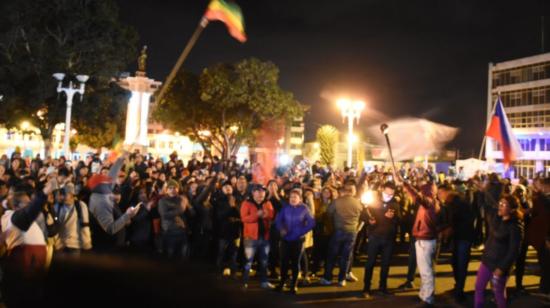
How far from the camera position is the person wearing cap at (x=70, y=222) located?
6414 mm

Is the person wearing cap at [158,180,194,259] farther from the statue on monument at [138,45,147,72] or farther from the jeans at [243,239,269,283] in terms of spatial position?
the statue on monument at [138,45,147,72]

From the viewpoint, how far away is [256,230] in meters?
8.70

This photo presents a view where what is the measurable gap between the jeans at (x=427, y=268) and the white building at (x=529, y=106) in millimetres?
54928

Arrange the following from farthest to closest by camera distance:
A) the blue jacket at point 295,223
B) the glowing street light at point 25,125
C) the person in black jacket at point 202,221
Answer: the glowing street light at point 25,125 < the person in black jacket at point 202,221 < the blue jacket at point 295,223

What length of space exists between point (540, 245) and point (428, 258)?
7.58 feet

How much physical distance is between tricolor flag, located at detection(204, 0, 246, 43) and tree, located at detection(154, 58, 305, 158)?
35008 millimetres

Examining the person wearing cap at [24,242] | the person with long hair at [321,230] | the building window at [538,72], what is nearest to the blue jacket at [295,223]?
the person with long hair at [321,230]

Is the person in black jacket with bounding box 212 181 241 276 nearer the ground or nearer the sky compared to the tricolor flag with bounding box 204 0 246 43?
nearer the ground

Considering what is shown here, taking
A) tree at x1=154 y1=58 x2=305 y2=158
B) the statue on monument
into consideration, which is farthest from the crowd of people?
tree at x1=154 y1=58 x2=305 y2=158

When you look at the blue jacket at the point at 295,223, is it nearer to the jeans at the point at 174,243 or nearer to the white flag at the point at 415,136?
the jeans at the point at 174,243

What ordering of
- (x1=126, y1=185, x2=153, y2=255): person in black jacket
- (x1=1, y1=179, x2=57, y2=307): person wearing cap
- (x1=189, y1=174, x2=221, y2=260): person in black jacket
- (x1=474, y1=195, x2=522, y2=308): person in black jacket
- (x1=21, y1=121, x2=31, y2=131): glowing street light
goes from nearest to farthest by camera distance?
(x1=1, y1=179, x2=57, y2=307): person wearing cap → (x1=474, y1=195, x2=522, y2=308): person in black jacket → (x1=126, y1=185, x2=153, y2=255): person in black jacket → (x1=189, y1=174, x2=221, y2=260): person in black jacket → (x1=21, y1=121, x2=31, y2=131): glowing street light

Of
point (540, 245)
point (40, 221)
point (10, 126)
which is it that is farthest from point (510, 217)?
point (10, 126)

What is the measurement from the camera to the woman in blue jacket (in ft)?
27.5

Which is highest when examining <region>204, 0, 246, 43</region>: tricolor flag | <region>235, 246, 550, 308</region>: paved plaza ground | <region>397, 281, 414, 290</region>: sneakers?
<region>204, 0, 246, 43</region>: tricolor flag
